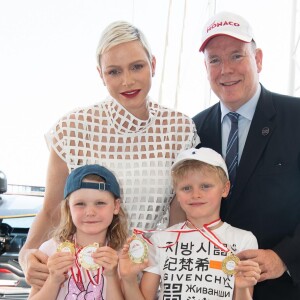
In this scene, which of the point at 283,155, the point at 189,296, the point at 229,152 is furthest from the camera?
the point at 229,152

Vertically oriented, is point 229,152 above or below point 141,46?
below

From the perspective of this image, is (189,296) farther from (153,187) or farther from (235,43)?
(235,43)

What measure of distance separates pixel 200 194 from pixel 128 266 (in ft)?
1.26

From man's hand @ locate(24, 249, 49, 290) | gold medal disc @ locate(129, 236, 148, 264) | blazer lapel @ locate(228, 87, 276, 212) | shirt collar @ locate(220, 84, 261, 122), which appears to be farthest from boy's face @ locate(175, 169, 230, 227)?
man's hand @ locate(24, 249, 49, 290)

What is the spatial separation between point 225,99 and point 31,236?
1.02 meters

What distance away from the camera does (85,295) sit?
5.09 ft

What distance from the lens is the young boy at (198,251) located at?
4.88ft

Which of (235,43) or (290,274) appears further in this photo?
(235,43)

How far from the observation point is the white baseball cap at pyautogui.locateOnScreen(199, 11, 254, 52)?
73.2 inches

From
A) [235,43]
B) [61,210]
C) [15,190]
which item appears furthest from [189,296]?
[15,190]

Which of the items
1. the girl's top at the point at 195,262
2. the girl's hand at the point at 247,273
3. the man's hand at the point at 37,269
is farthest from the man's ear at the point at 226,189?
the man's hand at the point at 37,269

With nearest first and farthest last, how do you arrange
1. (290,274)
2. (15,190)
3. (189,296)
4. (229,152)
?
1. (189,296)
2. (290,274)
3. (229,152)
4. (15,190)

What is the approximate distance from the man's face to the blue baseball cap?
0.64 metres

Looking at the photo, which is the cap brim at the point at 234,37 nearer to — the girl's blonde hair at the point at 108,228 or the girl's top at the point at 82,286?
the girl's blonde hair at the point at 108,228
